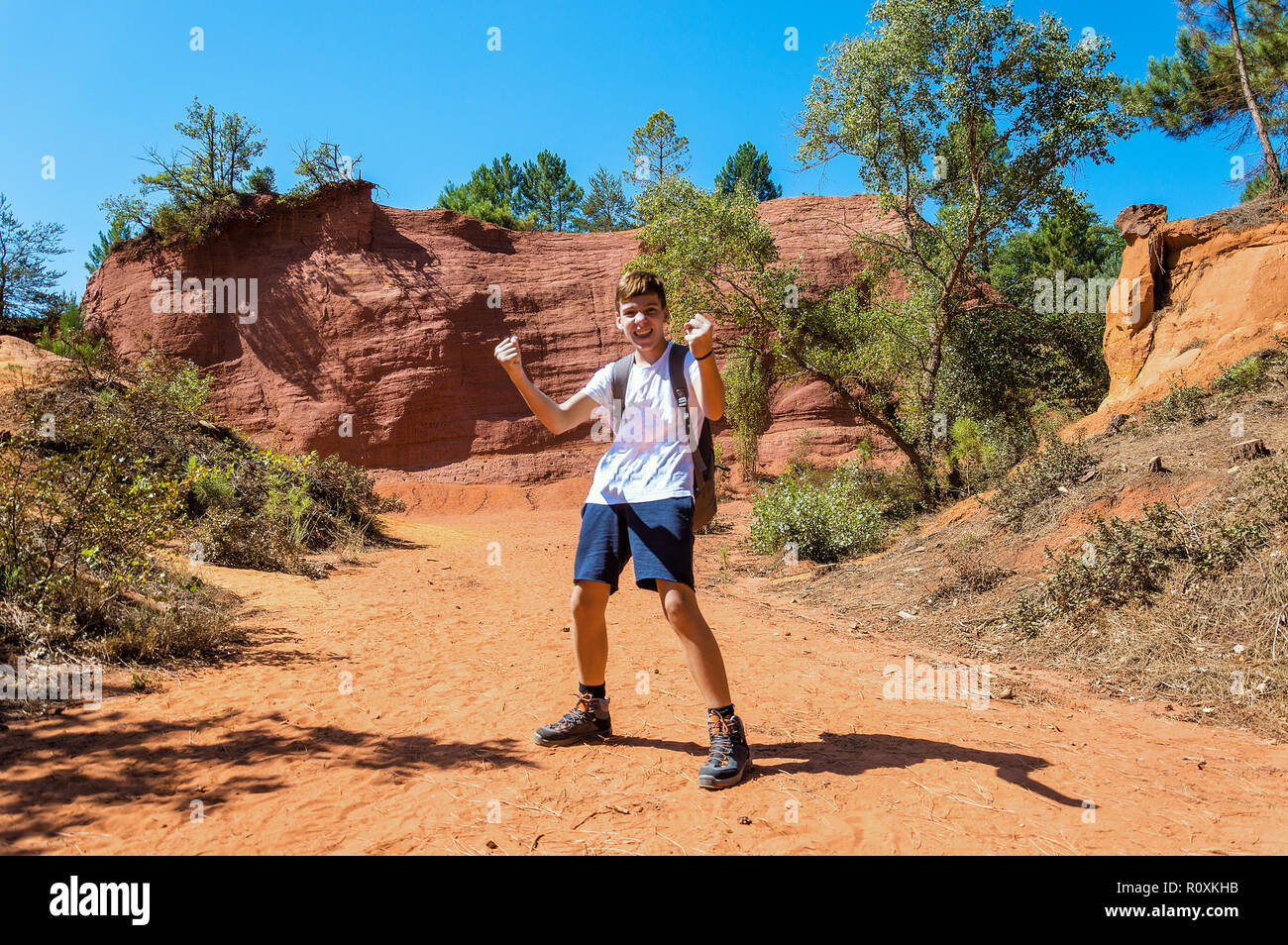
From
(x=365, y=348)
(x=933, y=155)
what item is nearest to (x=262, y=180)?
(x=365, y=348)

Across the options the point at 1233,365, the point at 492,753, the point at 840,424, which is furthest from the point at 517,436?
the point at 492,753

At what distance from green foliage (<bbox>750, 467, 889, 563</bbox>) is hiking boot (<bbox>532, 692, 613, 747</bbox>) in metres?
6.94

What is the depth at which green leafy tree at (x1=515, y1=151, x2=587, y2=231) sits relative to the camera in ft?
137

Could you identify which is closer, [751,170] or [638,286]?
[638,286]

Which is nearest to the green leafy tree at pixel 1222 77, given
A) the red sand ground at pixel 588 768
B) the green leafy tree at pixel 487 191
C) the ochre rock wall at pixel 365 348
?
the ochre rock wall at pixel 365 348

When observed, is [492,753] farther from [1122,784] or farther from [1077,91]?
[1077,91]

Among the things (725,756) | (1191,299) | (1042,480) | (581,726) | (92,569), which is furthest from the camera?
(1191,299)

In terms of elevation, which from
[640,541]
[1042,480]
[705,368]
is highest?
[705,368]

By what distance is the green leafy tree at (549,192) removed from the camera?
41844 millimetres

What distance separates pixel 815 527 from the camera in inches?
396

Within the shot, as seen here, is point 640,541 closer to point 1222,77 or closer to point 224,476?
point 224,476

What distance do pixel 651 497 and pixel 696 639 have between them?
0.61 m

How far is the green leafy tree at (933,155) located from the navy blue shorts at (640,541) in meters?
10.7
